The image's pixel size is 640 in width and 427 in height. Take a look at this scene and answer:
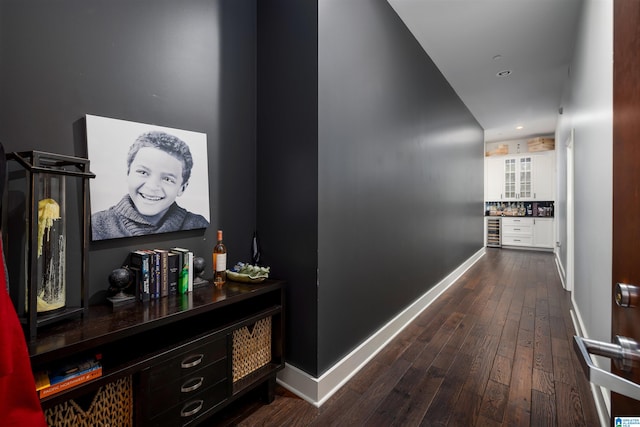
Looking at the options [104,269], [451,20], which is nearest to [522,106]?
[451,20]

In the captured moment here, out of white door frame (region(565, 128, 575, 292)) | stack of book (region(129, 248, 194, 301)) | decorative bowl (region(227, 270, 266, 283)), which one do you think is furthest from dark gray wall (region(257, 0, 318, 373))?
white door frame (region(565, 128, 575, 292))

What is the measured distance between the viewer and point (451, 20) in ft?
9.29

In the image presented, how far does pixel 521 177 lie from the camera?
7.51m

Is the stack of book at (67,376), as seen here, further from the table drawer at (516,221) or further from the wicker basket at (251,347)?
the table drawer at (516,221)

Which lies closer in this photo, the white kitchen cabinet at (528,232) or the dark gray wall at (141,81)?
the dark gray wall at (141,81)

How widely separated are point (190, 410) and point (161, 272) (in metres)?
0.65

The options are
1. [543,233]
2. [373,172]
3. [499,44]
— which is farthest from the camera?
[543,233]

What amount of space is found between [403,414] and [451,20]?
3283 millimetres

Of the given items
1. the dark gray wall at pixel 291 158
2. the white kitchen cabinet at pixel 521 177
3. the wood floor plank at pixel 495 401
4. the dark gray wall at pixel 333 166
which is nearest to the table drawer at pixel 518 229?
the white kitchen cabinet at pixel 521 177

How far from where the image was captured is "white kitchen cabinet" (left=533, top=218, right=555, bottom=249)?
704 cm

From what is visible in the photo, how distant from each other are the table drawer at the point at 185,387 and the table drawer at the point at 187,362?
0.07ft

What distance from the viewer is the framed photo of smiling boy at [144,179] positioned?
1392mm

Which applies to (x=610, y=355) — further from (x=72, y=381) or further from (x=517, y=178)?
(x=517, y=178)

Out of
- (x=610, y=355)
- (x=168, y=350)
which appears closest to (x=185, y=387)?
(x=168, y=350)
